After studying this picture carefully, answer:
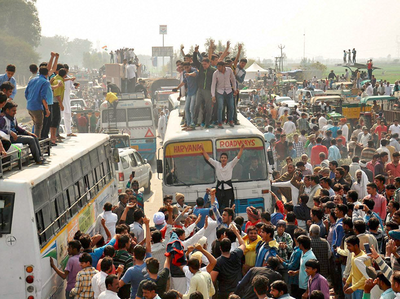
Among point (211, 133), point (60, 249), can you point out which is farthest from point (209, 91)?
point (60, 249)

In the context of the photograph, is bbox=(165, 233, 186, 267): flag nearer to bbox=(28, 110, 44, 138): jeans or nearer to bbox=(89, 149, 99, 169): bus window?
bbox=(28, 110, 44, 138): jeans

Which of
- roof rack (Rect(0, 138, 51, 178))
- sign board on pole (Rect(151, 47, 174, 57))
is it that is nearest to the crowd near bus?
roof rack (Rect(0, 138, 51, 178))

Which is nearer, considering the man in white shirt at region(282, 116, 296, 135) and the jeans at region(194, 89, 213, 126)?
the jeans at region(194, 89, 213, 126)

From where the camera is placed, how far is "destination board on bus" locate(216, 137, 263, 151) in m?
12.1

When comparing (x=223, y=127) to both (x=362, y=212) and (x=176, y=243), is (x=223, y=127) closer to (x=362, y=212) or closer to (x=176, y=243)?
(x=362, y=212)

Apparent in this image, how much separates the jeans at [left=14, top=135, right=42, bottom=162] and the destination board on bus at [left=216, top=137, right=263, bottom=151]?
445cm

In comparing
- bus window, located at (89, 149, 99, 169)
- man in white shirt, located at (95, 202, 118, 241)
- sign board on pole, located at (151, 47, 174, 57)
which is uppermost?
sign board on pole, located at (151, 47, 174, 57)

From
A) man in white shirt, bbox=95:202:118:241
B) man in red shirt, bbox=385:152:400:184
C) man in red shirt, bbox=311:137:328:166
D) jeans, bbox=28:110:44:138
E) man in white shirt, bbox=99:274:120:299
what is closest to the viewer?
man in white shirt, bbox=99:274:120:299

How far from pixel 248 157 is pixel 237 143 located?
366 millimetres

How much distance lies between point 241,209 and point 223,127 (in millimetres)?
1893

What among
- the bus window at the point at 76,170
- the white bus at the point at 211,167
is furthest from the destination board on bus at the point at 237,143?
the bus window at the point at 76,170

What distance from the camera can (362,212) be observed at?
915 centimetres

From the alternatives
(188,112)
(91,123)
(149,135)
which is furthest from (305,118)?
(91,123)

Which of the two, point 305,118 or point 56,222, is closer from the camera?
point 56,222
